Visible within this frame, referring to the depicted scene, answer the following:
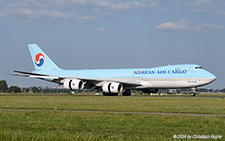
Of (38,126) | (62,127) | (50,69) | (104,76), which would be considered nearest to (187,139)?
(62,127)

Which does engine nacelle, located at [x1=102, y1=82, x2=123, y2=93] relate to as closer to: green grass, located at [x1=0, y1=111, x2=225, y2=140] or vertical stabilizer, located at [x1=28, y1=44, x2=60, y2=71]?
vertical stabilizer, located at [x1=28, y1=44, x2=60, y2=71]

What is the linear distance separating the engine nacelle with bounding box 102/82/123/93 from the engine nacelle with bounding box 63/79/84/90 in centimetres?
441

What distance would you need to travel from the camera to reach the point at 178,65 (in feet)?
202

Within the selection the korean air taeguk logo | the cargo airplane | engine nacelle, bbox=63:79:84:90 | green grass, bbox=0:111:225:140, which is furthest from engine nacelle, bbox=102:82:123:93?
green grass, bbox=0:111:225:140

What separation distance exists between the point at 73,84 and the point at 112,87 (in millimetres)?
7138

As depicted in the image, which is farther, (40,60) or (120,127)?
(40,60)

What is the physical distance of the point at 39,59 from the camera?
76312 millimetres

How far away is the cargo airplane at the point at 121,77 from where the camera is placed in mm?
59281

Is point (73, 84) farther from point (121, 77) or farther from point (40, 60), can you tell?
point (40, 60)

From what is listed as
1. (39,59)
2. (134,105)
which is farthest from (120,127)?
(39,59)

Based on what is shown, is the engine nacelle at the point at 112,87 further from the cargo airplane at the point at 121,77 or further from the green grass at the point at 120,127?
the green grass at the point at 120,127

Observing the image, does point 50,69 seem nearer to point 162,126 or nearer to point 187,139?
point 162,126

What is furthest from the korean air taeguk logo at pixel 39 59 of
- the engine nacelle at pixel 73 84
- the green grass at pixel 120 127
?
the green grass at pixel 120 127

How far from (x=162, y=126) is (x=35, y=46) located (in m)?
61.3
